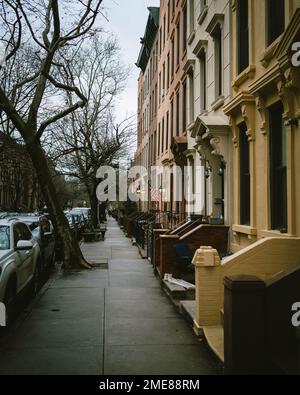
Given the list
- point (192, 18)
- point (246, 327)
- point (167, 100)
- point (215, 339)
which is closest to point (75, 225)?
point (167, 100)

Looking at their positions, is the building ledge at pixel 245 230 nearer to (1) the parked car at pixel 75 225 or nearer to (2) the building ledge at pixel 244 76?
(2) the building ledge at pixel 244 76

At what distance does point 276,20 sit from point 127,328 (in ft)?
21.1

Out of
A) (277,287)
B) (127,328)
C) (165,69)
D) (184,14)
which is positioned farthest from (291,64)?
(165,69)

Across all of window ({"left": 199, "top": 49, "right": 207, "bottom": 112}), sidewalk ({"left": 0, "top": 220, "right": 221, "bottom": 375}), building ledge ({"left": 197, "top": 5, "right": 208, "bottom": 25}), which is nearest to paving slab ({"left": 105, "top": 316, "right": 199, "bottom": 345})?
sidewalk ({"left": 0, "top": 220, "right": 221, "bottom": 375})

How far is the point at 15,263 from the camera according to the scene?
25.2 ft

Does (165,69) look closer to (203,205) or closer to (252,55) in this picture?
(203,205)

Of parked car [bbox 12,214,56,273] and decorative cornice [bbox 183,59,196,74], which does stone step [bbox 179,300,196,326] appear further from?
decorative cornice [bbox 183,59,196,74]

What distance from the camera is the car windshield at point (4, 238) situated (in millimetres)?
8000

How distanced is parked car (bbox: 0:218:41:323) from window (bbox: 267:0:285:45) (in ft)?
20.3

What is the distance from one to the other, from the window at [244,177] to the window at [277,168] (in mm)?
1598

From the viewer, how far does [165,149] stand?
2408cm

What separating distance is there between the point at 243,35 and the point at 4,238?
7159 millimetres

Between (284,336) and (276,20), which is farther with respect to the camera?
(276,20)

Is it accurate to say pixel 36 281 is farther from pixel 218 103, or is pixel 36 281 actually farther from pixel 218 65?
pixel 218 65
